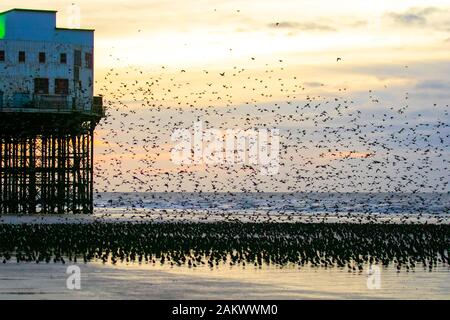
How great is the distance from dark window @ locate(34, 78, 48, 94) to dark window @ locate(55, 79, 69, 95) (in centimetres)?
89

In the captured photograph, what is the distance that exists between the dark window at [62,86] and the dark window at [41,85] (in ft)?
2.93

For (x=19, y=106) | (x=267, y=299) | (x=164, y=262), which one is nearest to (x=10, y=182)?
(x=19, y=106)

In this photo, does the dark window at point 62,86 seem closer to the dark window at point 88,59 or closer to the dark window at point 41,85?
the dark window at point 41,85

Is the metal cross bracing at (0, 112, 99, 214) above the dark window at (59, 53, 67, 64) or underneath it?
underneath

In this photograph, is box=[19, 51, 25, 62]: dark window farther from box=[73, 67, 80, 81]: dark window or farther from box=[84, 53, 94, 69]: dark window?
box=[84, 53, 94, 69]: dark window

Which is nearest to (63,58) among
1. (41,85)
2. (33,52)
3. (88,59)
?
(33,52)

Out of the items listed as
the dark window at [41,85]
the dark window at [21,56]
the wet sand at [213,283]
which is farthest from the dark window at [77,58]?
the wet sand at [213,283]

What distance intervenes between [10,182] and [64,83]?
964cm

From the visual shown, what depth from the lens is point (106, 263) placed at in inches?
1898

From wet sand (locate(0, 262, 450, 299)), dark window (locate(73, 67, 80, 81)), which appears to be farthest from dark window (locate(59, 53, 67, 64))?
wet sand (locate(0, 262, 450, 299))

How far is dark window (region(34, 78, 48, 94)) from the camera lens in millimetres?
89688

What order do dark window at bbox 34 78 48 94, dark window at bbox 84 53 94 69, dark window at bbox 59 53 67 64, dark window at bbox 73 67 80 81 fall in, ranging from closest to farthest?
dark window at bbox 34 78 48 94 → dark window at bbox 59 53 67 64 → dark window at bbox 73 67 80 81 → dark window at bbox 84 53 94 69

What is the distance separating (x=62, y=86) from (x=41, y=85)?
1709 mm
